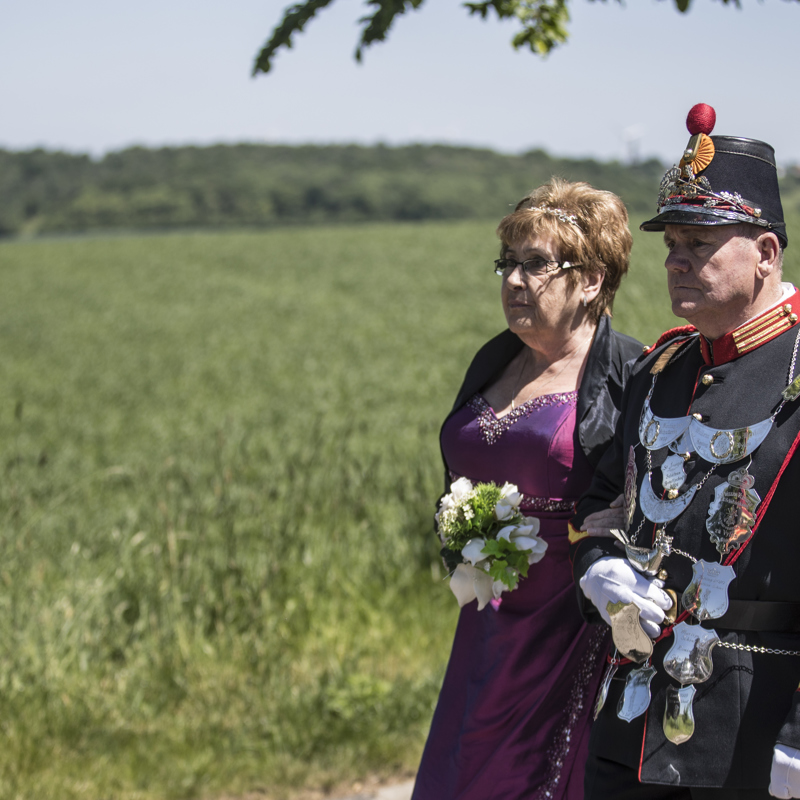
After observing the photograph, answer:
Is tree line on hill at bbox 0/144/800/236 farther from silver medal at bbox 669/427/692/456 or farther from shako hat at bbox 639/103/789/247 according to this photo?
silver medal at bbox 669/427/692/456

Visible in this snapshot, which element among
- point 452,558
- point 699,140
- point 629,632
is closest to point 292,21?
point 699,140

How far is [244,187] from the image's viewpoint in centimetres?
7500

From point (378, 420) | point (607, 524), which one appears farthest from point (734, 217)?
point (378, 420)

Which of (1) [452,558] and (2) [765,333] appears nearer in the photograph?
(2) [765,333]

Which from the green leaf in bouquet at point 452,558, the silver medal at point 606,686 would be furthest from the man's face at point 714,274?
the green leaf in bouquet at point 452,558

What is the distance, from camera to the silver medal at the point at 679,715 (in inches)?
66.2

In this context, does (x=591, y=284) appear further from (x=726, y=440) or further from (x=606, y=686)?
(x=606, y=686)

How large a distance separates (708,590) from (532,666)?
82cm

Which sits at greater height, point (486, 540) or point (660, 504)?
point (660, 504)

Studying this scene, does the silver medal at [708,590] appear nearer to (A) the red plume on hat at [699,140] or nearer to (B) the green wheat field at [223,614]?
(A) the red plume on hat at [699,140]

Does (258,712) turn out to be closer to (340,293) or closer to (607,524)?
(607,524)

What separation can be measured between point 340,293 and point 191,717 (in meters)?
22.4

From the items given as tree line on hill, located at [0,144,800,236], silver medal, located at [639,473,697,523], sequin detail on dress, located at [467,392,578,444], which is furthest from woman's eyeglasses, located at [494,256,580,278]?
tree line on hill, located at [0,144,800,236]

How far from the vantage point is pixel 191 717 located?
3.60m
